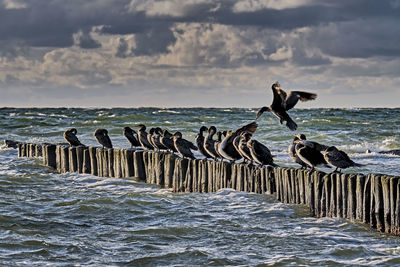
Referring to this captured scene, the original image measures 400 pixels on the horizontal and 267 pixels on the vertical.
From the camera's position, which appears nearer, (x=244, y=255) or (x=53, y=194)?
(x=244, y=255)

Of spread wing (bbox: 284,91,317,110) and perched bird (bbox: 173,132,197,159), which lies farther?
perched bird (bbox: 173,132,197,159)

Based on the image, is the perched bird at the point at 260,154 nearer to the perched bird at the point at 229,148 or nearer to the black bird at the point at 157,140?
the perched bird at the point at 229,148

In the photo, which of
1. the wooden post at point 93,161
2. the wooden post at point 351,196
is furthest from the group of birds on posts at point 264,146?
the wooden post at point 93,161

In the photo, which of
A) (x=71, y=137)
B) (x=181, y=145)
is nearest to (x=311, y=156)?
(x=181, y=145)

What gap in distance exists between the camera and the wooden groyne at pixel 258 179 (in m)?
8.33

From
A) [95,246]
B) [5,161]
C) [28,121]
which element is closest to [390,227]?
[95,246]

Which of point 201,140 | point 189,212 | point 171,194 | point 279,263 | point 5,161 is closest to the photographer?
point 279,263

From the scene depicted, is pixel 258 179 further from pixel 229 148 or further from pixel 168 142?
pixel 168 142

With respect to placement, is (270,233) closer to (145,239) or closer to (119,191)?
(145,239)

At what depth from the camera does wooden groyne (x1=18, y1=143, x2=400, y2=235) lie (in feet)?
27.3

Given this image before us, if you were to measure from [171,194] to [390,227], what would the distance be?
4527 mm

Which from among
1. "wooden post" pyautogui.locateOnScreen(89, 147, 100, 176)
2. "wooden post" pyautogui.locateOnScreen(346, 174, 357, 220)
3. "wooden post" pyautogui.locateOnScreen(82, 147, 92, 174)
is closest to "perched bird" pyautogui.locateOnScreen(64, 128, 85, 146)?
"wooden post" pyautogui.locateOnScreen(82, 147, 92, 174)

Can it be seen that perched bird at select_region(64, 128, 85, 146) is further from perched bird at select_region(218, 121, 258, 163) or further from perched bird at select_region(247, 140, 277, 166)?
perched bird at select_region(247, 140, 277, 166)

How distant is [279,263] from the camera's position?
7.02m
